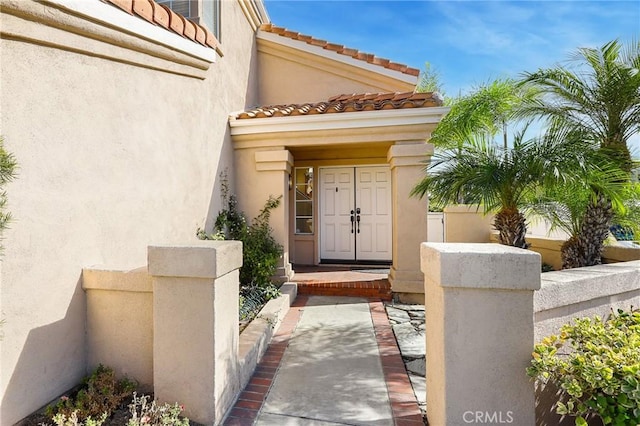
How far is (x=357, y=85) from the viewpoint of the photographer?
910 cm

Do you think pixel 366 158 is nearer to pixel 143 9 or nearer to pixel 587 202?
pixel 587 202

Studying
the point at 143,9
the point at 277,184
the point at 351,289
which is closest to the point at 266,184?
the point at 277,184

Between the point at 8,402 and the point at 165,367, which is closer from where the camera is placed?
the point at 8,402

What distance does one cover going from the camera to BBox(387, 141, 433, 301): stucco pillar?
639cm

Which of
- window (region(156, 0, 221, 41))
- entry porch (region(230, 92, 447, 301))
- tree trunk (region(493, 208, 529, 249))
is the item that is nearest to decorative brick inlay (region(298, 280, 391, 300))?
entry porch (region(230, 92, 447, 301))

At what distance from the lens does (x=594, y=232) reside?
4.94 m

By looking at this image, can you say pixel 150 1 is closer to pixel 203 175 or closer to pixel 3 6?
pixel 3 6

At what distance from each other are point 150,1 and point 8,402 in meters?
4.85

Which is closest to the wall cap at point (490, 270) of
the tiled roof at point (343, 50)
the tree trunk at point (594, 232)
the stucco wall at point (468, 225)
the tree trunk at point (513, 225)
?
the tree trunk at point (513, 225)

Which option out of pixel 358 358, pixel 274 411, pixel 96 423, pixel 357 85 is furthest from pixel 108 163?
pixel 357 85

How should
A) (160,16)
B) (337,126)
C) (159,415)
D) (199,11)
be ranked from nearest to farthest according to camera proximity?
1. (159,415)
2. (160,16)
3. (199,11)
4. (337,126)

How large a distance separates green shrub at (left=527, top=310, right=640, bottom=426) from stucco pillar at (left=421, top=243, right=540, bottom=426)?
17cm

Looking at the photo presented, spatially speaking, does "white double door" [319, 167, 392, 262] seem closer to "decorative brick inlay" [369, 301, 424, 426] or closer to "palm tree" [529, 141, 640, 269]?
"decorative brick inlay" [369, 301, 424, 426]

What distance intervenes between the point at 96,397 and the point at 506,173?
5651 millimetres
